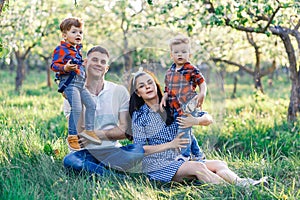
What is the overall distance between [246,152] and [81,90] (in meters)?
2.39

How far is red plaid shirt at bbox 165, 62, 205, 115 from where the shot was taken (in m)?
3.92

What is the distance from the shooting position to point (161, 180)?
3.90 meters

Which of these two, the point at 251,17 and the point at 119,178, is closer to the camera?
the point at 119,178

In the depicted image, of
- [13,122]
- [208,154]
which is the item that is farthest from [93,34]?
[208,154]

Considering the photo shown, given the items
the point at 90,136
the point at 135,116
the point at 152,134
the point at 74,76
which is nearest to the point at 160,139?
the point at 152,134

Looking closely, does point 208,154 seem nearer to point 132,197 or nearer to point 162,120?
point 162,120

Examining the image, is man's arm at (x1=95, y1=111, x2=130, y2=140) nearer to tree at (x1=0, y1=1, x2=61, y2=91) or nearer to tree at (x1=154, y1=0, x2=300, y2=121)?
tree at (x1=154, y1=0, x2=300, y2=121)

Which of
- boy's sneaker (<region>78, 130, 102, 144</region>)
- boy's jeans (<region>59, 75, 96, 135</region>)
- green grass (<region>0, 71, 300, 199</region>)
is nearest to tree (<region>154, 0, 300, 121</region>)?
green grass (<region>0, 71, 300, 199</region>)

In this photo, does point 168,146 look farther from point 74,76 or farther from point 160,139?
point 74,76

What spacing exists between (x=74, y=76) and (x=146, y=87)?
25.0 inches

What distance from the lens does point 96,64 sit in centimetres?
400

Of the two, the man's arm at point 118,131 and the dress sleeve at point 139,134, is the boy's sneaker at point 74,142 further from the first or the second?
the dress sleeve at point 139,134

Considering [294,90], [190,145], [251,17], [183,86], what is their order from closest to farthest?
1. [183,86]
2. [190,145]
3. [251,17]
4. [294,90]

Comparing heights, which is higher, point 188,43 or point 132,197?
point 188,43
